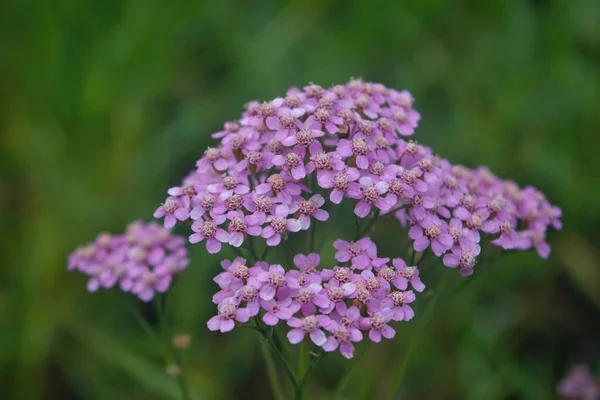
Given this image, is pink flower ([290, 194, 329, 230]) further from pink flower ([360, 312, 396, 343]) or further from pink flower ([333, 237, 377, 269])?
pink flower ([360, 312, 396, 343])

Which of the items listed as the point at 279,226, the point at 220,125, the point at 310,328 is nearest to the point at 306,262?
the point at 279,226

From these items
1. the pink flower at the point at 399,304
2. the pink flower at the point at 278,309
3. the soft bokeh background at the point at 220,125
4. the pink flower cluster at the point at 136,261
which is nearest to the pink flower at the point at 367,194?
the pink flower at the point at 399,304

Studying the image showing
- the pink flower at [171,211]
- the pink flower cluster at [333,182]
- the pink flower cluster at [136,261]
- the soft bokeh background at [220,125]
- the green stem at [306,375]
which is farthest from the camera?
the soft bokeh background at [220,125]

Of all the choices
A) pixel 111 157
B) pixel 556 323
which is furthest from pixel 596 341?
pixel 111 157

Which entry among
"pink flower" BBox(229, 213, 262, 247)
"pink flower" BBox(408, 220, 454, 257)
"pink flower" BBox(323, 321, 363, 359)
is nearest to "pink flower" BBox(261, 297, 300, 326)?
"pink flower" BBox(323, 321, 363, 359)

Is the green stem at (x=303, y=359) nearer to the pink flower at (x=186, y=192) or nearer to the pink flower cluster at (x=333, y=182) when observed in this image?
the pink flower cluster at (x=333, y=182)

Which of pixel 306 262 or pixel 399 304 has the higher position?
pixel 306 262

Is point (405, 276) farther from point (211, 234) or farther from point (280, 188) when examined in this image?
point (211, 234)

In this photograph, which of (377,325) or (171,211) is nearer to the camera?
(377,325)
